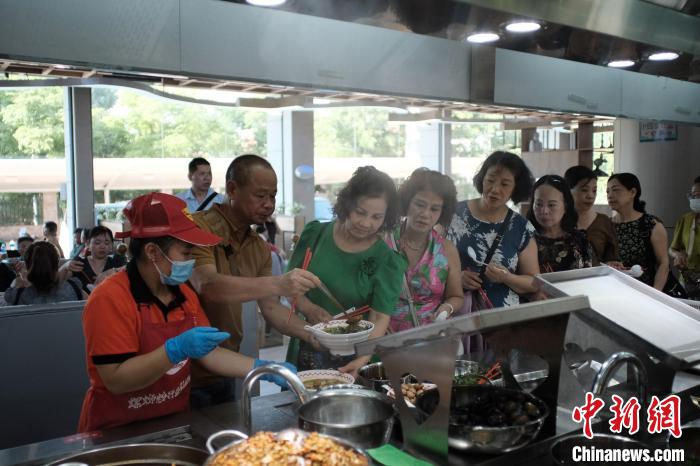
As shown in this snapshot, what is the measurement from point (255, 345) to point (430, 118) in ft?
24.1

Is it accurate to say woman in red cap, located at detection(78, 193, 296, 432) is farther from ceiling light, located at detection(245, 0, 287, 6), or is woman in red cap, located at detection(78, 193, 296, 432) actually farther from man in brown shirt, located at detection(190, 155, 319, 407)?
ceiling light, located at detection(245, 0, 287, 6)

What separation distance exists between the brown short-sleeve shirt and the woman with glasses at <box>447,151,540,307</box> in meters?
1.15

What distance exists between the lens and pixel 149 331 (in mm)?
2023

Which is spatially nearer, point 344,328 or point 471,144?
point 344,328

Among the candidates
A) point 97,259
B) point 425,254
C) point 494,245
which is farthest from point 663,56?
point 97,259

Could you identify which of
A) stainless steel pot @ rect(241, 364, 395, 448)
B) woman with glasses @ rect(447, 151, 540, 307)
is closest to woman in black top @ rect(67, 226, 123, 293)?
woman with glasses @ rect(447, 151, 540, 307)

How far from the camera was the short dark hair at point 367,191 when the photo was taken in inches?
106

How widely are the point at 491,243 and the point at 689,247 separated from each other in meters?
3.23

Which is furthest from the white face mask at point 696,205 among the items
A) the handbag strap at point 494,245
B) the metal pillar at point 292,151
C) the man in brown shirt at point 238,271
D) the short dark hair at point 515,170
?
the metal pillar at point 292,151

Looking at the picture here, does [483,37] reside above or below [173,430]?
above

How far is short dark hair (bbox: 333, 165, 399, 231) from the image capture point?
268cm

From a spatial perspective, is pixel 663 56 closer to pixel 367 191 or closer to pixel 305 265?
pixel 367 191

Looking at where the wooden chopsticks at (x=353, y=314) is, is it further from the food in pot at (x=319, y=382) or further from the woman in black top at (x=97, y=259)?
the woman in black top at (x=97, y=259)

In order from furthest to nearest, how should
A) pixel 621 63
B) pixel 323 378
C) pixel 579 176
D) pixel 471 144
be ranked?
1. pixel 471 144
2. pixel 579 176
3. pixel 621 63
4. pixel 323 378
